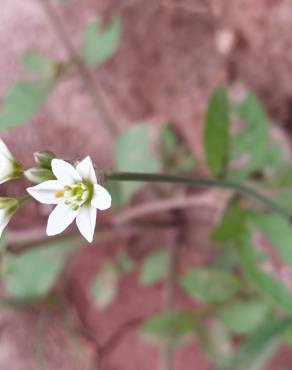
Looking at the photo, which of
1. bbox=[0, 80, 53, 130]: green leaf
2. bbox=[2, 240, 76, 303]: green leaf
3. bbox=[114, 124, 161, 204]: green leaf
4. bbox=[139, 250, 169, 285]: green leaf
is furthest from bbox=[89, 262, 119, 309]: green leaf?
bbox=[0, 80, 53, 130]: green leaf

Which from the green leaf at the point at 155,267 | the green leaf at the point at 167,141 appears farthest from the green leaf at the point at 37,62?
the green leaf at the point at 155,267

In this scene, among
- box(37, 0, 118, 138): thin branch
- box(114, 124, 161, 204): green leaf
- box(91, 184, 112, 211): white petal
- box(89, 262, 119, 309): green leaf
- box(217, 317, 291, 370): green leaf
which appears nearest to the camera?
box(91, 184, 112, 211): white petal

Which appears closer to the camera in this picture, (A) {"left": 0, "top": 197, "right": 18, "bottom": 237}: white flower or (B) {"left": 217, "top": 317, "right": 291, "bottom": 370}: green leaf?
(A) {"left": 0, "top": 197, "right": 18, "bottom": 237}: white flower

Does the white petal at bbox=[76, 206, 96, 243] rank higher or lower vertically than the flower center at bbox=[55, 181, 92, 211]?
lower

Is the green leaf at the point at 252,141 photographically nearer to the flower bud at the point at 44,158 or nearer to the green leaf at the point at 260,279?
the green leaf at the point at 260,279

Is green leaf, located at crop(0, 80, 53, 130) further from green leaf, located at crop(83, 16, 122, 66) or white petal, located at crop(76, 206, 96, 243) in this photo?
white petal, located at crop(76, 206, 96, 243)

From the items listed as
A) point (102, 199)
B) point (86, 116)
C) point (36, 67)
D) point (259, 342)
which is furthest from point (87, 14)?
point (102, 199)

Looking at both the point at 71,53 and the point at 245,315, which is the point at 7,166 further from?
the point at 245,315
